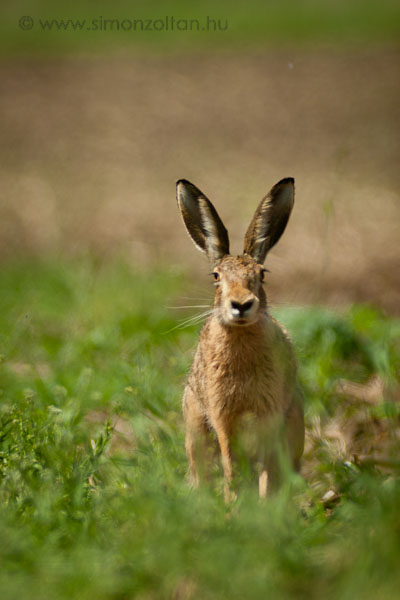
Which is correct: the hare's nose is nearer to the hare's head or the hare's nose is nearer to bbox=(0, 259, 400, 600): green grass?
the hare's head

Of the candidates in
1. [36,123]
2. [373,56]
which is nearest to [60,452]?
[36,123]

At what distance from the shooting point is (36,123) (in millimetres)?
11727

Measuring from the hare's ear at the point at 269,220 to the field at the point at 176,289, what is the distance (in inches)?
15.6

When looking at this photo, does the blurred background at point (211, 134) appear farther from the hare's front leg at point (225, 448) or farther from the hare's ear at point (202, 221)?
the hare's front leg at point (225, 448)

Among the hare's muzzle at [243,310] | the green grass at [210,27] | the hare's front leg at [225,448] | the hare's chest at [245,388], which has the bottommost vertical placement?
the hare's front leg at [225,448]

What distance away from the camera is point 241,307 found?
344 centimetres

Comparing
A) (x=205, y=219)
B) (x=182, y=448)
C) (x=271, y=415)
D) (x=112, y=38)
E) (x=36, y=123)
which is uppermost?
(x=112, y=38)

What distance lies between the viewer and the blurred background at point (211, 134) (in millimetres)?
7746

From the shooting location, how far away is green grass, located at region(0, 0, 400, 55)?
14.3 metres

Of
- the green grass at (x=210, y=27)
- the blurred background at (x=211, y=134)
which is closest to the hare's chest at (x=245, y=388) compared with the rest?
the blurred background at (x=211, y=134)

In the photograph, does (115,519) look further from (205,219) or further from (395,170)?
(395,170)

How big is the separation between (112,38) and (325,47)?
5.26m

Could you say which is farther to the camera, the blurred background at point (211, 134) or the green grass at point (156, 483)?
the blurred background at point (211, 134)

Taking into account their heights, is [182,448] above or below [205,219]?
below
